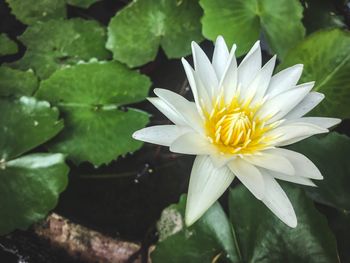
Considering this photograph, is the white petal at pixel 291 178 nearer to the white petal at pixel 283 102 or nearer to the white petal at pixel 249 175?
the white petal at pixel 249 175

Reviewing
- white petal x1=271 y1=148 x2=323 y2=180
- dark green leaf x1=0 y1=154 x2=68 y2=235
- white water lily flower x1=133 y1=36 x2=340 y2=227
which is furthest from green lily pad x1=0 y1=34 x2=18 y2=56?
white petal x1=271 y1=148 x2=323 y2=180

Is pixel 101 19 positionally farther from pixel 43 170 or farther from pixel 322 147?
pixel 322 147

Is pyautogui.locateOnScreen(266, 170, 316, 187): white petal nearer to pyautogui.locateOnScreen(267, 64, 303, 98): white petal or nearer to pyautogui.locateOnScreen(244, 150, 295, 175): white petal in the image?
pyautogui.locateOnScreen(244, 150, 295, 175): white petal

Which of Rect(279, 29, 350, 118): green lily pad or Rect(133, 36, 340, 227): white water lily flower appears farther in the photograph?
Rect(279, 29, 350, 118): green lily pad

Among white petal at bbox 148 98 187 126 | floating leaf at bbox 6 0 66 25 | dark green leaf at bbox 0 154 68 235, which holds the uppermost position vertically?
white petal at bbox 148 98 187 126

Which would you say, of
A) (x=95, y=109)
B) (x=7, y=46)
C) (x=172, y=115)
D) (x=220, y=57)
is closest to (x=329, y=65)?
(x=220, y=57)

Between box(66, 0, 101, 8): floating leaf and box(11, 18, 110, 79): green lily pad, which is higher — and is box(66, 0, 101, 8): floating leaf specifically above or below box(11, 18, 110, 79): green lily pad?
above

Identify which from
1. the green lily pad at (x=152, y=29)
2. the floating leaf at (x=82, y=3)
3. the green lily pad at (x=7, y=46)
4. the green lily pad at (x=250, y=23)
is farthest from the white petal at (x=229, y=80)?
the green lily pad at (x=7, y=46)
